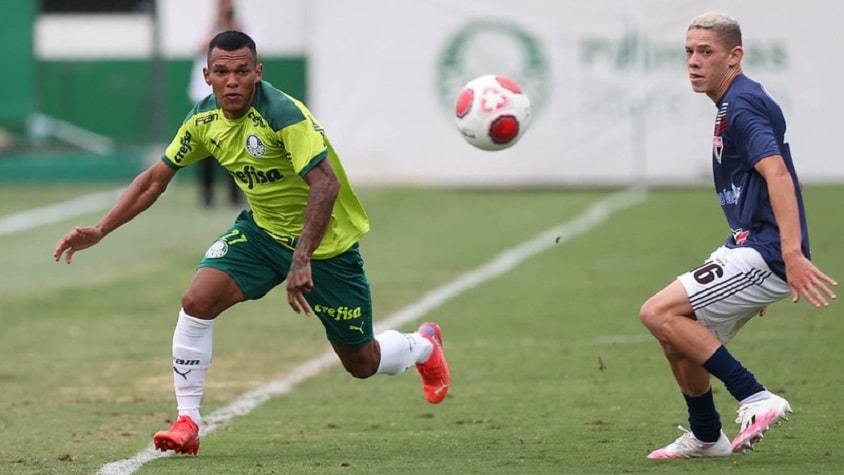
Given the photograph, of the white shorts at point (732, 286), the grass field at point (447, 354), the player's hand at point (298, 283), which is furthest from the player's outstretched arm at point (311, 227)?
the white shorts at point (732, 286)

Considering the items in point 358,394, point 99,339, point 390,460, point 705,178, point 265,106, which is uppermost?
point 265,106

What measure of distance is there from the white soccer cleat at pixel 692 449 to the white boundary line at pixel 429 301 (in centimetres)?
193

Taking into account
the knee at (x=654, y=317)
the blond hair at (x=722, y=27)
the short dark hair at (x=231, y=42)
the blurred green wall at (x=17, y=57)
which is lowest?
the blurred green wall at (x=17, y=57)

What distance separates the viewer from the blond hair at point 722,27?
22.7 ft

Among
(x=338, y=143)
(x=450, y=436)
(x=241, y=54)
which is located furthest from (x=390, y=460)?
(x=338, y=143)

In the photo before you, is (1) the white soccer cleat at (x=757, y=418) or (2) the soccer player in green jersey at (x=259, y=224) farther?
(2) the soccer player in green jersey at (x=259, y=224)

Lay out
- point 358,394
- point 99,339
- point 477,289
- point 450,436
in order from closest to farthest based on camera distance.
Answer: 1. point 450,436
2. point 358,394
3. point 99,339
4. point 477,289

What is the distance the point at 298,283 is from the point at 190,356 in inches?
37.0

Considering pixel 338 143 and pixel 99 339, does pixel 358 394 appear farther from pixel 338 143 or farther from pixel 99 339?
pixel 338 143

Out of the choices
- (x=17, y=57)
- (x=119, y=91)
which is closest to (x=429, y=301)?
(x=17, y=57)

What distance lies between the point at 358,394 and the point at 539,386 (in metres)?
1.10

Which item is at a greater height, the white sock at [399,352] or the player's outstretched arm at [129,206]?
the player's outstretched arm at [129,206]

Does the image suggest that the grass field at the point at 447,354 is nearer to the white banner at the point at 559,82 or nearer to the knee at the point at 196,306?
the knee at the point at 196,306

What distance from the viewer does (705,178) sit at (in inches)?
895
